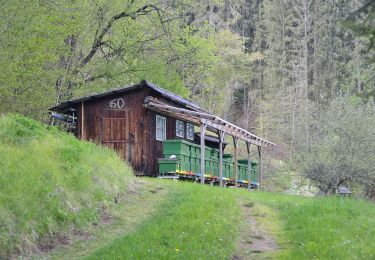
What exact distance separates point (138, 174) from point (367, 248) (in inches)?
647

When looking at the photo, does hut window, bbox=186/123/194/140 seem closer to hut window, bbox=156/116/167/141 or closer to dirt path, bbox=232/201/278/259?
hut window, bbox=156/116/167/141

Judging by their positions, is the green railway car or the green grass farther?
the green railway car

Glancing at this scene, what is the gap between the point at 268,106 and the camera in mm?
60156

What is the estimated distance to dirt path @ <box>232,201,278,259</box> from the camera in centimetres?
1034

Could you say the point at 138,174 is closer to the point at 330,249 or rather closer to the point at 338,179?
the point at 338,179

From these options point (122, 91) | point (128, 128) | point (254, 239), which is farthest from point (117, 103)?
point (254, 239)

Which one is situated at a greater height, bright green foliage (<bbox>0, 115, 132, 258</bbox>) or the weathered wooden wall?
the weathered wooden wall

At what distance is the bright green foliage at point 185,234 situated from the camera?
9492 mm

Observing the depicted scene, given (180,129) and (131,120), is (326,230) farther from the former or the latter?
(180,129)

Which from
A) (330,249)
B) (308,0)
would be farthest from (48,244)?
(308,0)

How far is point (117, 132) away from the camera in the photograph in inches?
1001

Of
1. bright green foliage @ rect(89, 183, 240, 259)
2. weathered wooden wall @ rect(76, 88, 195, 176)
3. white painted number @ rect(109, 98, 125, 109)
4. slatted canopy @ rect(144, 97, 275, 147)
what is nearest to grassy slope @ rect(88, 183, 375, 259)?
bright green foliage @ rect(89, 183, 240, 259)

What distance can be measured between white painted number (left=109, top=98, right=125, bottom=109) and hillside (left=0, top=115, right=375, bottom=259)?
903cm

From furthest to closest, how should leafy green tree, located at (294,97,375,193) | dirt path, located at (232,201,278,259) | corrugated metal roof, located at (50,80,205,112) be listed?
leafy green tree, located at (294,97,375,193)
corrugated metal roof, located at (50,80,205,112)
dirt path, located at (232,201,278,259)
